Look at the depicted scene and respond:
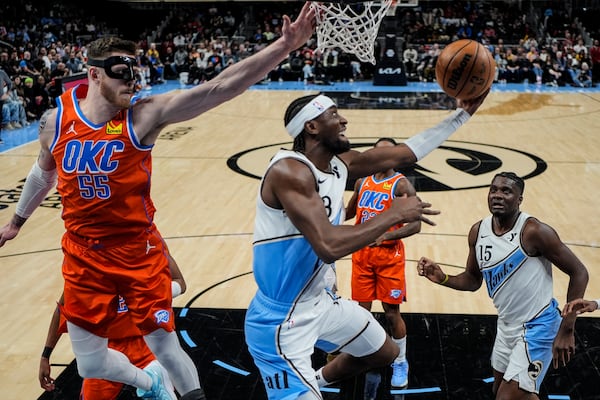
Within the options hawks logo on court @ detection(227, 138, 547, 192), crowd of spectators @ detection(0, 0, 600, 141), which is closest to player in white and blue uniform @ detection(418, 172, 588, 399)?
hawks logo on court @ detection(227, 138, 547, 192)

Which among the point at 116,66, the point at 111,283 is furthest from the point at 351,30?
the point at 111,283

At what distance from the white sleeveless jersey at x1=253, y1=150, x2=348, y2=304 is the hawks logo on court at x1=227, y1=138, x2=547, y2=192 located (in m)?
6.45

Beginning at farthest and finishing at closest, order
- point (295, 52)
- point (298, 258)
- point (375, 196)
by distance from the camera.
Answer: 1. point (295, 52)
2. point (375, 196)
3. point (298, 258)

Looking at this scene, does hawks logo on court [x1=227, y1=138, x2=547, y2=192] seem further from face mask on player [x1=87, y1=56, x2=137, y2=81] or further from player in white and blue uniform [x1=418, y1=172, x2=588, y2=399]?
face mask on player [x1=87, y1=56, x2=137, y2=81]

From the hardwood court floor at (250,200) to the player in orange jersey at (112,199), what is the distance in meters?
1.44

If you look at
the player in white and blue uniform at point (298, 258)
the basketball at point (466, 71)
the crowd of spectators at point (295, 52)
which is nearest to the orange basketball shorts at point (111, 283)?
the player in white and blue uniform at point (298, 258)

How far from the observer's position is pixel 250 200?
382 inches

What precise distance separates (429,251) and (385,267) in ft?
8.41

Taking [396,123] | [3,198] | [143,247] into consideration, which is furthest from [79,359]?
[396,123]

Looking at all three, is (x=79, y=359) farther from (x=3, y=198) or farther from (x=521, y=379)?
Answer: (x=3, y=198)

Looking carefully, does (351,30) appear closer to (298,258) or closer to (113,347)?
(298,258)

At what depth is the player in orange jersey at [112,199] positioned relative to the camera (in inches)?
138

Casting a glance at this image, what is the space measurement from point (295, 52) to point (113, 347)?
22467mm

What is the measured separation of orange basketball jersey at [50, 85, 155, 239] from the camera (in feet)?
11.5
